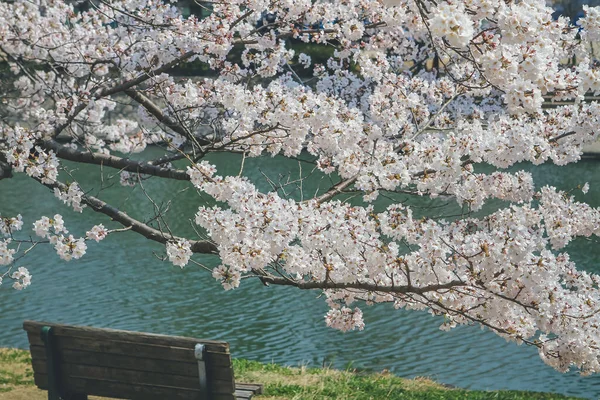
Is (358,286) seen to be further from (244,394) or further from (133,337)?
(133,337)

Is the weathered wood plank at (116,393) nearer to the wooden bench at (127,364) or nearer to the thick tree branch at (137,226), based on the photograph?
the wooden bench at (127,364)

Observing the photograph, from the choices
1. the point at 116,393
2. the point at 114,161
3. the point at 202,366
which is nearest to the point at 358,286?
the point at 202,366

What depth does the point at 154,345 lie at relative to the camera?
198 inches

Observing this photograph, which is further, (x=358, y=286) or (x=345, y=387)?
(x=345, y=387)

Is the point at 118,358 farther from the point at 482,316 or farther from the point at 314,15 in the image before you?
the point at 314,15

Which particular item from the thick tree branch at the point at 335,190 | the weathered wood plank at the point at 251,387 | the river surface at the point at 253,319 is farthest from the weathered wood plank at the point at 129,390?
the river surface at the point at 253,319

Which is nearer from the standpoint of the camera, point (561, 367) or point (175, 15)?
point (561, 367)

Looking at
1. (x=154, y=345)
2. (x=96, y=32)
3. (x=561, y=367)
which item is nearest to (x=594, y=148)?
(x=96, y=32)

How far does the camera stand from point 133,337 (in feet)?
16.6

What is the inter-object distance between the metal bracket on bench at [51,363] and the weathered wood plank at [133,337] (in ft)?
0.15

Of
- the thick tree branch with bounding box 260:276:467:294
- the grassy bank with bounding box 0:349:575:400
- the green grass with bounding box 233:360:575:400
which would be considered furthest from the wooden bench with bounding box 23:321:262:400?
the green grass with bounding box 233:360:575:400

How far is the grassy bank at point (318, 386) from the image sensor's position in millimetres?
7219

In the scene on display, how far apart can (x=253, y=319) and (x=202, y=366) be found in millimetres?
6693

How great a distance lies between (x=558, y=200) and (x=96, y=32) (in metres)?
5.80
